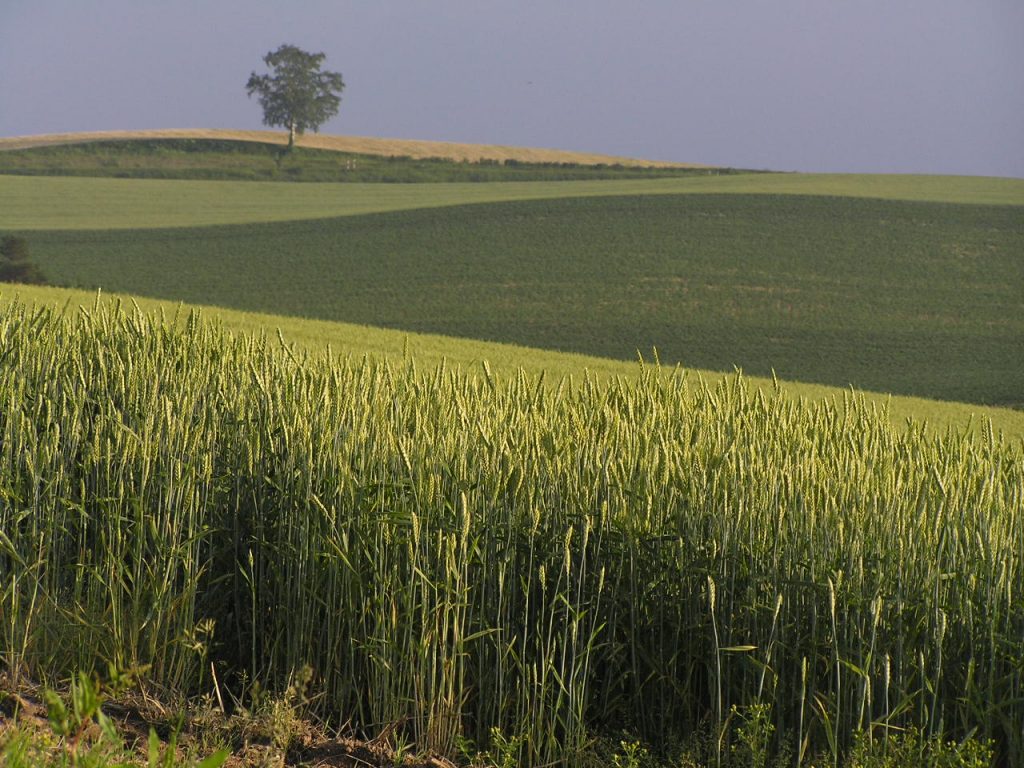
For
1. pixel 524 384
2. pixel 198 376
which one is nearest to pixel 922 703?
pixel 524 384

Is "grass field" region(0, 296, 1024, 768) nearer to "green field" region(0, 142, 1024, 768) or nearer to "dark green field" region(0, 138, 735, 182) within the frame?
"green field" region(0, 142, 1024, 768)

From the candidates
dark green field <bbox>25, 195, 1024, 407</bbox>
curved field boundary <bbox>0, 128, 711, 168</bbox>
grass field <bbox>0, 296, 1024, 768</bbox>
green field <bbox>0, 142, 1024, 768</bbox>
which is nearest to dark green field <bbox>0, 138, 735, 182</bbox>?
curved field boundary <bbox>0, 128, 711, 168</bbox>

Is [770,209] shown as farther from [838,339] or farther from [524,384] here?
[524,384]

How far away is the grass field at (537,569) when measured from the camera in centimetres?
294

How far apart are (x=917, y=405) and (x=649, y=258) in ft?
53.5

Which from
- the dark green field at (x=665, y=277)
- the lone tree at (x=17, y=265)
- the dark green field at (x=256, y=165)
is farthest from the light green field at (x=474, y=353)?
the dark green field at (x=256, y=165)

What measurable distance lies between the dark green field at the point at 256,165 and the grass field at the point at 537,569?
44.3m

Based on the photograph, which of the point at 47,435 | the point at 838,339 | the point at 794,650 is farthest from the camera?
the point at 838,339

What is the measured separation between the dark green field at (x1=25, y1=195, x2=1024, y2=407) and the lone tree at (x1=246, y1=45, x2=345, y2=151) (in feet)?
85.9

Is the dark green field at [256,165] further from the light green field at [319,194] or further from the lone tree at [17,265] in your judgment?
the lone tree at [17,265]

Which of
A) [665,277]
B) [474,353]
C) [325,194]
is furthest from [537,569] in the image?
[325,194]

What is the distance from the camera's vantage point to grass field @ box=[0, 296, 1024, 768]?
9.63 feet

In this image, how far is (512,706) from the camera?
3.23 m

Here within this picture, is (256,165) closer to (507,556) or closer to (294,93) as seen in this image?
(294,93)
